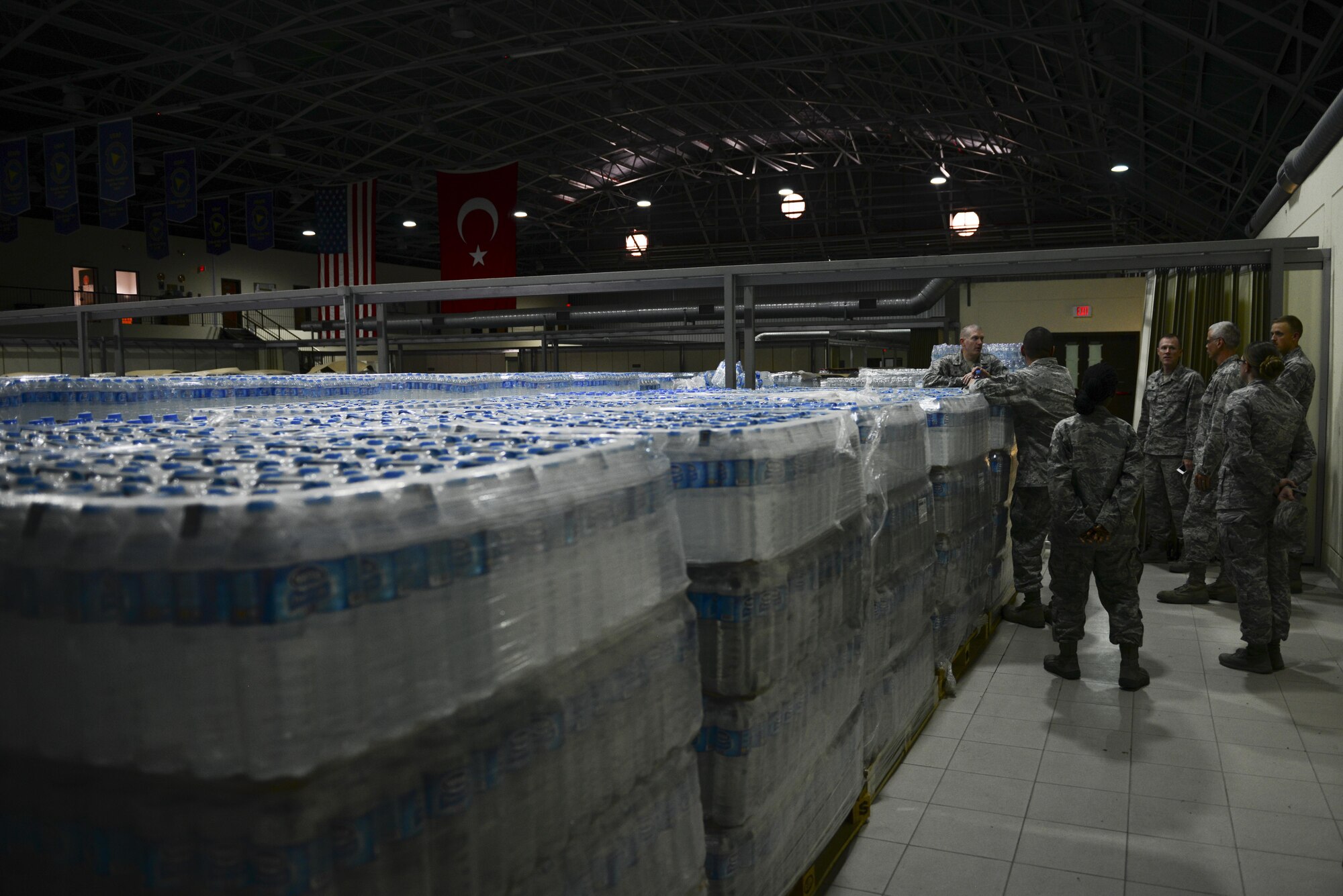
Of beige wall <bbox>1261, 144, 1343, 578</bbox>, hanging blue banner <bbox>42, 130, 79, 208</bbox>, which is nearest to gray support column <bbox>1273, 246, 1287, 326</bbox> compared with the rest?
beige wall <bbox>1261, 144, 1343, 578</bbox>

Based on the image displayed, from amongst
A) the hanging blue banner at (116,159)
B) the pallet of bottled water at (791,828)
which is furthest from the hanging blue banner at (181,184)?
the pallet of bottled water at (791,828)

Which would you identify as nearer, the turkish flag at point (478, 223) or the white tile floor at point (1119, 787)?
the white tile floor at point (1119, 787)

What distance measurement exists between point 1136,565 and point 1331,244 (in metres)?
4.60

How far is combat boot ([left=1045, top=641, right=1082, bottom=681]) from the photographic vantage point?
221 inches

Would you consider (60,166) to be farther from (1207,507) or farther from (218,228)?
(1207,507)

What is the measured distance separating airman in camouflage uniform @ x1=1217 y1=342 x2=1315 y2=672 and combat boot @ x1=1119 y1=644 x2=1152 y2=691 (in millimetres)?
777

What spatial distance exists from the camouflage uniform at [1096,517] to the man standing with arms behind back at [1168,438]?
8.94 ft

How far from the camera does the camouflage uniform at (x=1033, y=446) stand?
662 cm

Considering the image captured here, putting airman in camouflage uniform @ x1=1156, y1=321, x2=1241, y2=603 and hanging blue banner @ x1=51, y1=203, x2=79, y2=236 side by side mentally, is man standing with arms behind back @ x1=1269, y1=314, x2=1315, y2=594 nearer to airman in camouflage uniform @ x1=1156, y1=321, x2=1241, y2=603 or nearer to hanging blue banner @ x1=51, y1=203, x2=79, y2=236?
airman in camouflage uniform @ x1=1156, y1=321, x2=1241, y2=603

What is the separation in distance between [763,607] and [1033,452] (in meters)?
4.98

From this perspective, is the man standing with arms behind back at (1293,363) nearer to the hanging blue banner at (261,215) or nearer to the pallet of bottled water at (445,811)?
the pallet of bottled water at (445,811)

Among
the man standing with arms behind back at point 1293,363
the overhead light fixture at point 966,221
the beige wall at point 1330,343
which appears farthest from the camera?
the overhead light fixture at point 966,221

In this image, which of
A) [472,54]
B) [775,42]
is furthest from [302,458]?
[775,42]

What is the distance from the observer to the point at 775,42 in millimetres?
19250
